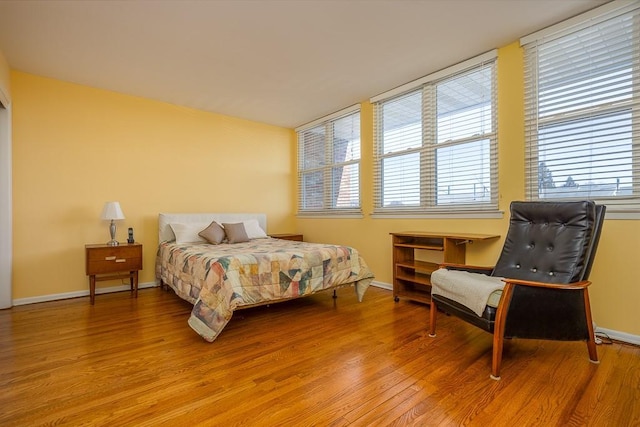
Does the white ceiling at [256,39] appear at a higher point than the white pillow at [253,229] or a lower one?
higher

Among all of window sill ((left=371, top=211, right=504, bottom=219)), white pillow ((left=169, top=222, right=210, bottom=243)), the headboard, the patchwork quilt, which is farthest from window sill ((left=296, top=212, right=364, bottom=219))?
white pillow ((left=169, top=222, right=210, bottom=243))

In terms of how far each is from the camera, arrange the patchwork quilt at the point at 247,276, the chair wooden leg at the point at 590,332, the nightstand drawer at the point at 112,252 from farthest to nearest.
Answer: the nightstand drawer at the point at 112,252 < the patchwork quilt at the point at 247,276 < the chair wooden leg at the point at 590,332

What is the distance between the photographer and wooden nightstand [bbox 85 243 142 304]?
3.56 meters

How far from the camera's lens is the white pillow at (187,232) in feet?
13.5

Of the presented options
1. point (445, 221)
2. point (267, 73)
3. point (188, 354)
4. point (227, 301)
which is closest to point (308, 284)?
point (227, 301)

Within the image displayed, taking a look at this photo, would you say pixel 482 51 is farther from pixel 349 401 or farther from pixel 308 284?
pixel 349 401

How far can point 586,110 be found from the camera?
8.61 feet

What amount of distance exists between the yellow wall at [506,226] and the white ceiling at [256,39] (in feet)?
1.55

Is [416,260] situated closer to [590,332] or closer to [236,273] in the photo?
[590,332]

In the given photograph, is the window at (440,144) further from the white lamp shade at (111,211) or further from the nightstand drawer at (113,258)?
the white lamp shade at (111,211)

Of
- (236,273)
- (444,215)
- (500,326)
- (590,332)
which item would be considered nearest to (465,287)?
(500,326)

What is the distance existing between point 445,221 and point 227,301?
8.11 ft

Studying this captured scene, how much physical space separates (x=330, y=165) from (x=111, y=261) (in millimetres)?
3264

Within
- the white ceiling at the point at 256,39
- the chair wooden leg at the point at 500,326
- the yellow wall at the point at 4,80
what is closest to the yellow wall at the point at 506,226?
the white ceiling at the point at 256,39
